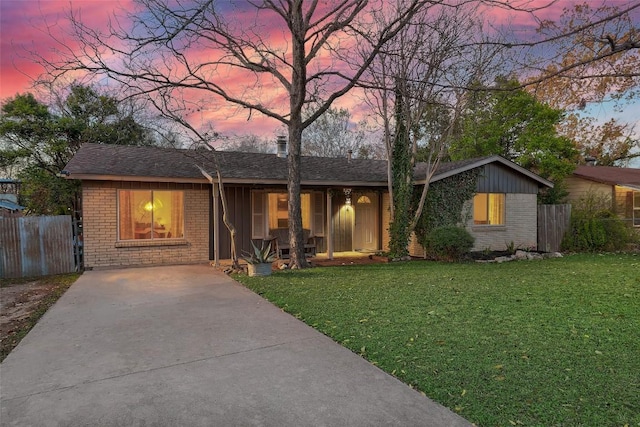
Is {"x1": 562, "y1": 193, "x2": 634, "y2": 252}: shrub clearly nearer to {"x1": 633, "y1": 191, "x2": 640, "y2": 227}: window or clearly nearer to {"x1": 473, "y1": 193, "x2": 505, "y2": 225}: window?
{"x1": 473, "y1": 193, "x2": 505, "y2": 225}: window

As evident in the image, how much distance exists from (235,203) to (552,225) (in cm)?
1145

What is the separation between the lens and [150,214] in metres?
11.0

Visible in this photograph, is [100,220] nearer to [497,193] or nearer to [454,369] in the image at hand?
[454,369]

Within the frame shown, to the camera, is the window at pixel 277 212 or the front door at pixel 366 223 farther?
the front door at pixel 366 223

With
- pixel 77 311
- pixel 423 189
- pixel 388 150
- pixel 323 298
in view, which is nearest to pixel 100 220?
pixel 77 311

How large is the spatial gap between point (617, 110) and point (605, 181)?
399 inches

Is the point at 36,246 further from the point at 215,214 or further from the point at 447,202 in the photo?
the point at 447,202

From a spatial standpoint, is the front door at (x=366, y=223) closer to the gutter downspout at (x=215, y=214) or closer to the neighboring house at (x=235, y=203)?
the neighboring house at (x=235, y=203)

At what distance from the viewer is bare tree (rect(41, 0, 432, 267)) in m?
7.98

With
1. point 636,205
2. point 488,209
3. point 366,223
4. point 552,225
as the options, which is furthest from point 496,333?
point 636,205

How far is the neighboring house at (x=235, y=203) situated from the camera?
1033 cm

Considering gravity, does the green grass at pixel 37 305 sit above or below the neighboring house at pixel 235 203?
below

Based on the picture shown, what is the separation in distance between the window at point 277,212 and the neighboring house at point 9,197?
1772cm

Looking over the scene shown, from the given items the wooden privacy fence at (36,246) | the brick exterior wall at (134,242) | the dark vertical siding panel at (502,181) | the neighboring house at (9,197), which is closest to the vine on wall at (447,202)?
the dark vertical siding panel at (502,181)
